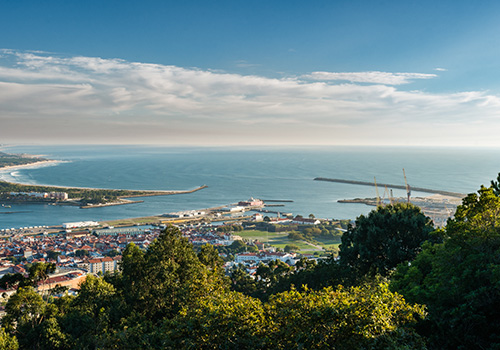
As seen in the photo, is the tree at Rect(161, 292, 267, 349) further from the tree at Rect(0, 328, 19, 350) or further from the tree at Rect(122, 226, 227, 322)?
the tree at Rect(0, 328, 19, 350)

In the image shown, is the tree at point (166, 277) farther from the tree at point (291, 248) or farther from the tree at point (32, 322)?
the tree at point (291, 248)

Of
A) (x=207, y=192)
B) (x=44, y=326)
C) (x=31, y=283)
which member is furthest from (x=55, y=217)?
(x=44, y=326)

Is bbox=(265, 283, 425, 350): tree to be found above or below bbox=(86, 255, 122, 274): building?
above

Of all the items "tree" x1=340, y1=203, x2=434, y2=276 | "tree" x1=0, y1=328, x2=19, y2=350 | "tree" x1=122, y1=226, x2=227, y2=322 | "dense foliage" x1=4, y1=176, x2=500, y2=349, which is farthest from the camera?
"tree" x1=340, y1=203, x2=434, y2=276

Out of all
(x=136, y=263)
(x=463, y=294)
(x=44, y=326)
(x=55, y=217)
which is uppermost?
(x=463, y=294)

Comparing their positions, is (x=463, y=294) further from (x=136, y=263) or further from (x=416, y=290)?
(x=136, y=263)

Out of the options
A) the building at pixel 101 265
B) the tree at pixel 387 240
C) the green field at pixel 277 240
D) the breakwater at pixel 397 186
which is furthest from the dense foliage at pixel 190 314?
the breakwater at pixel 397 186

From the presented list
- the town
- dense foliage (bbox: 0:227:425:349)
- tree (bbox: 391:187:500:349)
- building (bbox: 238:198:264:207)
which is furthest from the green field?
tree (bbox: 391:187:500:349)

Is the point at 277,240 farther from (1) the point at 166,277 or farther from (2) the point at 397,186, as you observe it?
(2) the point at 397,186

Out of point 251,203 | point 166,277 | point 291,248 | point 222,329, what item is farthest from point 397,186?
point 222,329
